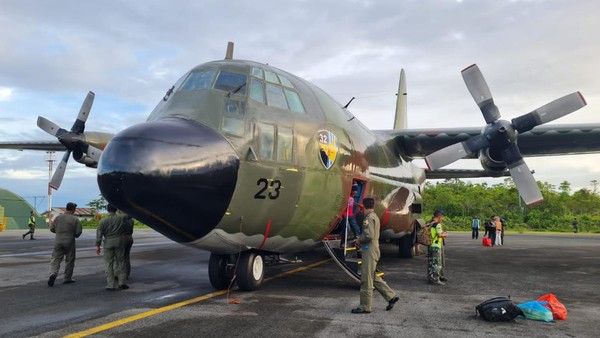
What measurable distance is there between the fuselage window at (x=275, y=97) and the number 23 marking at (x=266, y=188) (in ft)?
4.81

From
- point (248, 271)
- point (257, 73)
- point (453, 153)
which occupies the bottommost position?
point (248, 271)

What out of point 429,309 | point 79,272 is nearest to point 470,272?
point 429,309

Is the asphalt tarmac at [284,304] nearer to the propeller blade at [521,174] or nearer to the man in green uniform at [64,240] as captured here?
the man in green uniform at [64,240]

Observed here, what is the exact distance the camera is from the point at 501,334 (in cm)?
545

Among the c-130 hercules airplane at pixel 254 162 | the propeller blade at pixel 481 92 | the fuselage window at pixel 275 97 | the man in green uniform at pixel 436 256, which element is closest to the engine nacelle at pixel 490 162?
the c-130 hercules airplane at pixel 254 162

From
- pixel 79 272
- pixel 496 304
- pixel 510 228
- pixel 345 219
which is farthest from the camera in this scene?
pixel 510 228

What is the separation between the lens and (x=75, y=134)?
1555 centimetres

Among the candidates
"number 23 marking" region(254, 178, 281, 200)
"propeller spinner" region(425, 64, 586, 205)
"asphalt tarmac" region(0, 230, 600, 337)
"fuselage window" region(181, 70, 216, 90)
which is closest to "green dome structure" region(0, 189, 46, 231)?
"asphalt tarmac" region(0, 230, 600, 337)

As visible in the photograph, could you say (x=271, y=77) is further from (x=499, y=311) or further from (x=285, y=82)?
(x=499, y=311)

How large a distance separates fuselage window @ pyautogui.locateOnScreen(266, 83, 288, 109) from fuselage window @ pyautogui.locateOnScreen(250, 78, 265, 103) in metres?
0.14

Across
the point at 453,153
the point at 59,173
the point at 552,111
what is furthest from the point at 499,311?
the point at 59,173

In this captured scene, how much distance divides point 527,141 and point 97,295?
12.9 metres

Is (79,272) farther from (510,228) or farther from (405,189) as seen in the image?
(510,228)

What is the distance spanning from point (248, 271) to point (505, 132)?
7.89 meters
